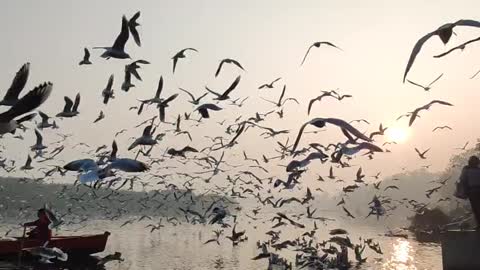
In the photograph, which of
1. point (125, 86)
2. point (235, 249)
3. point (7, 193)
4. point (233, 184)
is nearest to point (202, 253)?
point (235, 249)

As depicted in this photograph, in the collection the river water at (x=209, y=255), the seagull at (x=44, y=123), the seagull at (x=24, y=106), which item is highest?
the seagull at (x=44, y=123)

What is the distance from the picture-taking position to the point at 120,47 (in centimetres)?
1638

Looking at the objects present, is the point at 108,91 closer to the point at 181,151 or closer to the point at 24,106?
the point at 181,151

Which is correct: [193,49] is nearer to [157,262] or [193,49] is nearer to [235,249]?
[157,262]

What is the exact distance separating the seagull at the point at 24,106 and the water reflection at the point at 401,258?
44.6 m

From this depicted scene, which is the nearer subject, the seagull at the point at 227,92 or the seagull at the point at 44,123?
the seagull at the point at 227,92

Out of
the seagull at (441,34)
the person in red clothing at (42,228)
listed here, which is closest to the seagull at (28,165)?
the person in red clothing at (42,228)

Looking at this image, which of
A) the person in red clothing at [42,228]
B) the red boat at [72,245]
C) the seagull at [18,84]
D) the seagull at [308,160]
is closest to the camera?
the seagull at [18,84]

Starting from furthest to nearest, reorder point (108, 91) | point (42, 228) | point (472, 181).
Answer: point (42, 228), point (108, 91), point (472, 181)

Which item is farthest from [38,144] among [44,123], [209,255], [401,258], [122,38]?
[401,258]

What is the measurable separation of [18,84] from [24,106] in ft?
4.45

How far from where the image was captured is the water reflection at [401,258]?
48.7 metres

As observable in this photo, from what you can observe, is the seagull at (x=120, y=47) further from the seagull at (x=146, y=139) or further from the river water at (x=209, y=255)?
the river water at (x=209, y=255)

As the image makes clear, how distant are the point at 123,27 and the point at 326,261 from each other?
28.6m
